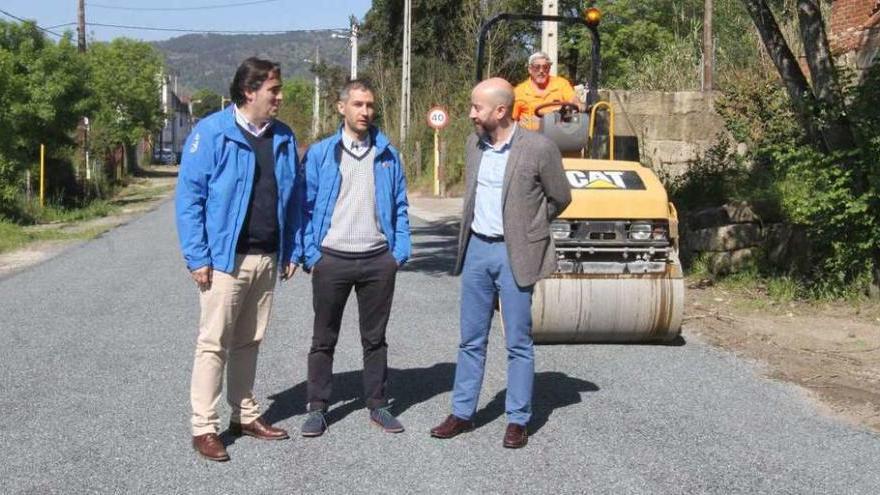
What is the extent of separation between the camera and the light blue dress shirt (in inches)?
231

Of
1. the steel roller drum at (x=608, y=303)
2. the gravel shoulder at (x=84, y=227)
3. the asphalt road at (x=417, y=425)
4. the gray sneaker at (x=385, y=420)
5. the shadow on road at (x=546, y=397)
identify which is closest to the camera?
the asphalt road at (x=417, y=425)

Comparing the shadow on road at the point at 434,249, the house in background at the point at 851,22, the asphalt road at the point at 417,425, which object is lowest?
the asphalt road at the point at 417,425

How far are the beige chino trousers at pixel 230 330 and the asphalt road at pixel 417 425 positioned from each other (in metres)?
0.28

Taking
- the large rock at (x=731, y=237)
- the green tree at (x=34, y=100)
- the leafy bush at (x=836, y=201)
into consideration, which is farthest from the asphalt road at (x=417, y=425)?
the green tree at (x=34, y=100)

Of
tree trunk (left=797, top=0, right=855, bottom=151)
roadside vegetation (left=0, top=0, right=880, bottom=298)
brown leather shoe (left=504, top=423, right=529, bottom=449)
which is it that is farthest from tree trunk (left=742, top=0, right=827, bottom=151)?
brown leather shoe (left=504, top=423, right=529, bottom=449)

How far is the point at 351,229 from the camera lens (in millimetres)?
5934

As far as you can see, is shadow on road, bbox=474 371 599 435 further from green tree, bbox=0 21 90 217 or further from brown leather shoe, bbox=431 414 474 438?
green tree, bbox=0 21 90 217

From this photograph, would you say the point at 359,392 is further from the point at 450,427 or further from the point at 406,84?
the point at 406,84

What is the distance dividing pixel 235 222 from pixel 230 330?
0.56 m

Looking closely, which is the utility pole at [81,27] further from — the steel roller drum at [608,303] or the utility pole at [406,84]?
the steel roller drum at [608,303]

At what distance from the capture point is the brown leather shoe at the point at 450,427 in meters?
5.97

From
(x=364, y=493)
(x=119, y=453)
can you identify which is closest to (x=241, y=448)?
(x=119, y=453)

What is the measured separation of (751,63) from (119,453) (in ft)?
54.9

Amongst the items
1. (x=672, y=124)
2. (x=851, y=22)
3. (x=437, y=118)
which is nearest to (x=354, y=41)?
(x=437, y=118)
